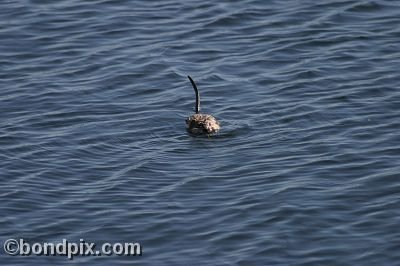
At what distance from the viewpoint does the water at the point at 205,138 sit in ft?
48.8

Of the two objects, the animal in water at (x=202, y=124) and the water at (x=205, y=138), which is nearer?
the water at (x=205, y=138)

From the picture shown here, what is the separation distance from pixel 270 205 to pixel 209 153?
2.00 m

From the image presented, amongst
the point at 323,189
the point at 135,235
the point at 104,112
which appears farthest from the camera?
the point at 104,112

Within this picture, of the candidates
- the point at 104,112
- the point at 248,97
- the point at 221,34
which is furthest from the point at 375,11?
the point at 104,112

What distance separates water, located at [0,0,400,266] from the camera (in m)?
14.9

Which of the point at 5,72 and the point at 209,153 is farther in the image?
the point at 5,72

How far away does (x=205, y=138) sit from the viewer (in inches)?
696

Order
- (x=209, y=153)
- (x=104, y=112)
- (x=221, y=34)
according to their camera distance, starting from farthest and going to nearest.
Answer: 1. (x=221, y=34)
2. (x=104, y=112)
3. (x=209, y=153)

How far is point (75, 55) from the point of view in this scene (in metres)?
21.5

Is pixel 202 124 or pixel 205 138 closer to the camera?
pixel 202 124

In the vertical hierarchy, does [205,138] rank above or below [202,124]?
below

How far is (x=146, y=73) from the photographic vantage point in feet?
67.1

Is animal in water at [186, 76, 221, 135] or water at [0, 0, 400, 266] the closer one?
water at [0, 0, 400, 266]

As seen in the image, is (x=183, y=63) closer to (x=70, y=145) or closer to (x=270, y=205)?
(x=70, y=145)
